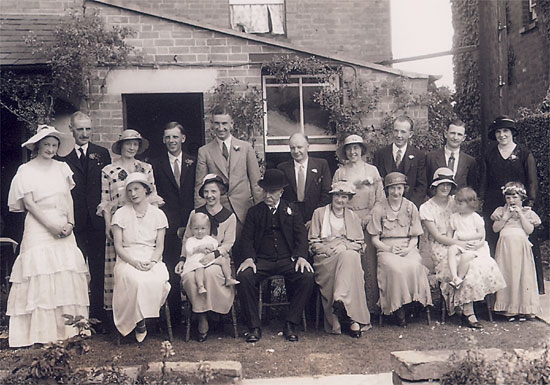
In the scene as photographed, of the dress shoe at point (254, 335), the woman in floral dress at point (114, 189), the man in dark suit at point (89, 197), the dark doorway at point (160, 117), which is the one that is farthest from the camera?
the dark doorway at point (160, 117)

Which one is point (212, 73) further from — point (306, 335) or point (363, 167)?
point (306, 335)

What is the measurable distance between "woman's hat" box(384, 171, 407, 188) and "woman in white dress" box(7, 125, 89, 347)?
2.99 meters

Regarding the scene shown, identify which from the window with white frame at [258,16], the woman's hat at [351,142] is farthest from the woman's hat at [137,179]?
the window with white frame at [258,16]

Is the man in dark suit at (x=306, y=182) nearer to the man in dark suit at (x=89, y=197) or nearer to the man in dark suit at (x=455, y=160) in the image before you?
the man in dark suit at (x=455, y=160)

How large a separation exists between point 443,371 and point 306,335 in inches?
79.7

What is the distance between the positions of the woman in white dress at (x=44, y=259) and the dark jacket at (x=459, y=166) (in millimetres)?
3622

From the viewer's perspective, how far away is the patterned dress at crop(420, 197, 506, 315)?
577cm

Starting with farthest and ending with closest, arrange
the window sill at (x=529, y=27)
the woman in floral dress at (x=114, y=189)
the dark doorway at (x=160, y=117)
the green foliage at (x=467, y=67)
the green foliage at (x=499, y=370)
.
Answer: the green foliage at (x=467, y=67), the window sill at (x=529, y=27), the dark doorway at (x=160, y=117), the woman in floral dress at (x=114, y=189), the green foliage at (x=499, y=370)

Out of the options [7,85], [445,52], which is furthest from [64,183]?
[445,52]

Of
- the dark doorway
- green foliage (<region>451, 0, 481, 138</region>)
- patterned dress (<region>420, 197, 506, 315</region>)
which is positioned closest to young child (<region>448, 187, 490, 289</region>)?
patterned dress (<region>420, 197, 506, 315</region>)

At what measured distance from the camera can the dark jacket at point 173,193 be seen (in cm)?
608

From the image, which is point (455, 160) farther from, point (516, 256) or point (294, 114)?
point (294, 114)

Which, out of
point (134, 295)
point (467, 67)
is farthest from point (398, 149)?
point (467, 67)

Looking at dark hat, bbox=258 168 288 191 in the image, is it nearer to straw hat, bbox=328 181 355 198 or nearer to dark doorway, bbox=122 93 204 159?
straw hat, bbox=328 181 355 198
